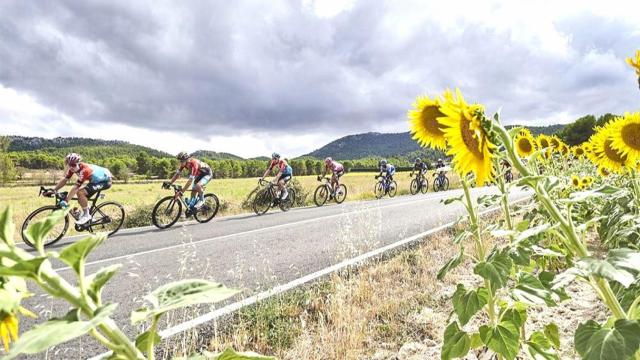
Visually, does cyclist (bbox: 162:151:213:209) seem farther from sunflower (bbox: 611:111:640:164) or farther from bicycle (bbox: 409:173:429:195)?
bicycle (bbox: 409:173:429:195)

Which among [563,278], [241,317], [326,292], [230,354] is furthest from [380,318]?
[230,354]

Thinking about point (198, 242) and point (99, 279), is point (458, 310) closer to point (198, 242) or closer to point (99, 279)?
point (99, 279)

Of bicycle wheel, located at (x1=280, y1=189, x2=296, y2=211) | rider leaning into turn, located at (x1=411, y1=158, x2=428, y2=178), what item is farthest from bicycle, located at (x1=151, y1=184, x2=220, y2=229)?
rider leaning into turn, located at (x1=411, y1=158, x2=428, y2=178)

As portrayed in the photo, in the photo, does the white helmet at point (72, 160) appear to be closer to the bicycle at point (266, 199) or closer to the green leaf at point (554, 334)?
the bicycle at point (266, 199)

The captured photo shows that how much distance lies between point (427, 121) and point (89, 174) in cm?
927

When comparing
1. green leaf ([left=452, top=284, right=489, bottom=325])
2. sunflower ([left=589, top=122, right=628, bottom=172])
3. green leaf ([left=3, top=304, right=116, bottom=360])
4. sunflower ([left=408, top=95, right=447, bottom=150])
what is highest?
sunflower ([left=408, top=95, right=447, bottom=150])

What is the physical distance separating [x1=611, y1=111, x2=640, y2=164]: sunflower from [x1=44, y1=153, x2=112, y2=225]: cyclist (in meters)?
9.81

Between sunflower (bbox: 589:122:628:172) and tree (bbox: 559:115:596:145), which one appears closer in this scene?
sunflower (bbox: 589:122:628:172)

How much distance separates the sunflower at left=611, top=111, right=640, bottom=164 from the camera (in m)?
2.37

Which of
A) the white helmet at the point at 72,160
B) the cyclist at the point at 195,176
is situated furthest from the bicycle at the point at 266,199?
the white helmet at the point at 72,160

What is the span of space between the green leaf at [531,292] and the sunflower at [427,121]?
3.03ft

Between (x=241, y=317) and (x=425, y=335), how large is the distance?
163 cm

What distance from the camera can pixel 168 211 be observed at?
11.1 meters

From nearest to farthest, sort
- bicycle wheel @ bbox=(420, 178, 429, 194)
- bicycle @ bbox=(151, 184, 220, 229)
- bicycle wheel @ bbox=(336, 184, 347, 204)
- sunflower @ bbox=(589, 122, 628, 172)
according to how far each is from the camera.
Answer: sunflower @ bbox=(589, 122, 628, 172) → bicycle @ bbox=(151, 184, 220, 229) → bicycle wheel @ bbox=(336, 184, 347, 204) → bicycle wheel @ bbox=(420, 178, 429, 194)
